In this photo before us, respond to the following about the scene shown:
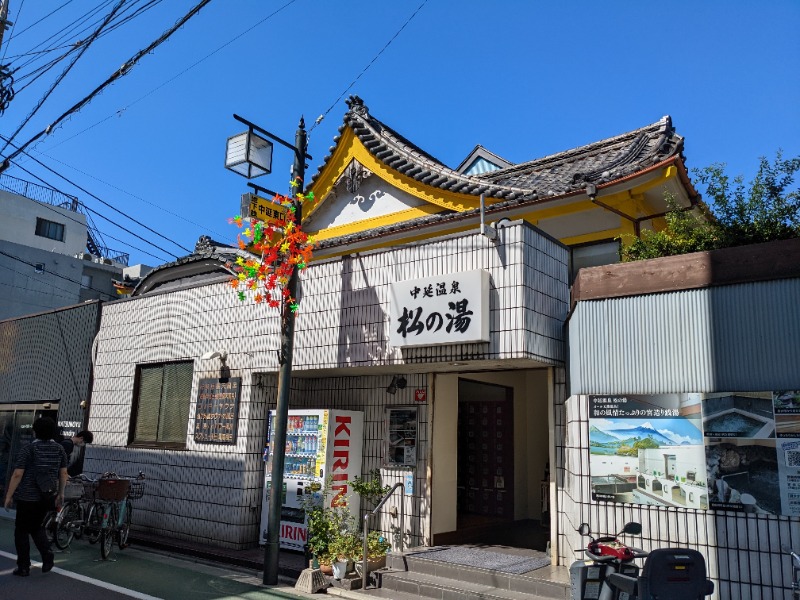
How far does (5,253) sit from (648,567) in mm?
30719

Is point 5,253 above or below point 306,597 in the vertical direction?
above

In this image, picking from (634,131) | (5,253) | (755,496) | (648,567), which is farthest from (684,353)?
(5,253)

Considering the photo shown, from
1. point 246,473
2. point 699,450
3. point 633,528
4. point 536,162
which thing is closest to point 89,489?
point 246,473

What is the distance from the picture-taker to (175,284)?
1644cm

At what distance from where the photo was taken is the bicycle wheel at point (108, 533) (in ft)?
34.4

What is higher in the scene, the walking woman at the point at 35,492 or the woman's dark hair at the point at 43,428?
the woman's dark hair at the point at 43,428

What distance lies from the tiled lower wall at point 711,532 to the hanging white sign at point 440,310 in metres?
1.66

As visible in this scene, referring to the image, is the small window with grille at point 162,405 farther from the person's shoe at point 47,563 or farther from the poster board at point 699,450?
the poster board at point 699,450

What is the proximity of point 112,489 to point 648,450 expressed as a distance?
28.3 feet

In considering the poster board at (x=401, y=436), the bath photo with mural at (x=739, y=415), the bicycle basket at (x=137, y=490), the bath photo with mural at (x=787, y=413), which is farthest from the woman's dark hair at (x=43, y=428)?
the bath photo with mural at (x=787, y=413)

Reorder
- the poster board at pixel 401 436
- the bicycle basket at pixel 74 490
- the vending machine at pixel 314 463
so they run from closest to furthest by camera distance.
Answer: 1. the vending machine at pixel 314 463
2. the poster board at pixel 401 436
3. the bicycle basket at pixel 74 490

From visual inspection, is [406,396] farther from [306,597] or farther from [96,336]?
[96,336]

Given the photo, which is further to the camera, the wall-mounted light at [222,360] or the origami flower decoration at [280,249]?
the wall-mounted light at [222,360]

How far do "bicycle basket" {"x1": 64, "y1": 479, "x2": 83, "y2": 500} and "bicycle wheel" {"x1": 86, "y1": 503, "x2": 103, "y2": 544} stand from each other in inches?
12.3
